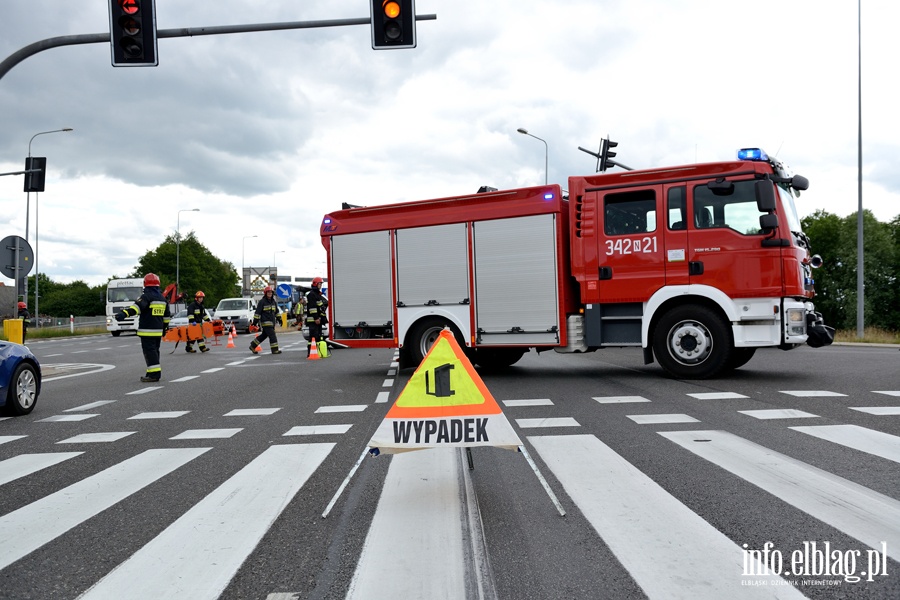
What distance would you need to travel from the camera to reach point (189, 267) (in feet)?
372

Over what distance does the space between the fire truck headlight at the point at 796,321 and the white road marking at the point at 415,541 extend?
6.87 metres

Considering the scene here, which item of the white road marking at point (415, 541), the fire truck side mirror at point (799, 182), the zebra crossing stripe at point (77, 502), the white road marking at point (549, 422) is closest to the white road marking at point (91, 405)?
the zebra crossing stripe at point (77, 502)

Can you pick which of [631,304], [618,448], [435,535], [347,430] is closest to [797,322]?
[631,304]

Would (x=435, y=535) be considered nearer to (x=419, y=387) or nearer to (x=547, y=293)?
(x=419, y=387)

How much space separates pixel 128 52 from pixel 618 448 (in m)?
8.57

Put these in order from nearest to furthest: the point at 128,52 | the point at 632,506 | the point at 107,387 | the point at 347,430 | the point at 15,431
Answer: the point at 632,506, the point at 347,430, the point at 15,431, the point at 128,52, the point at 107,387

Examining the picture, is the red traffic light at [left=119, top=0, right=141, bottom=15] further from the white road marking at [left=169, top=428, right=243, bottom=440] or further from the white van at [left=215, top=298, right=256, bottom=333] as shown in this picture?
the white van at [left=215, top=298, right=256, bottom=333]

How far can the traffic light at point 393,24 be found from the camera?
10836mm

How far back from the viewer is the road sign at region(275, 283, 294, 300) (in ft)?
194

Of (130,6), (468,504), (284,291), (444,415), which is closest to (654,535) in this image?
(468,504)

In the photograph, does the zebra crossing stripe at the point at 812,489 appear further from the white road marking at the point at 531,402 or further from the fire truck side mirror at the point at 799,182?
the fire truck side mirror at the point at 799,182

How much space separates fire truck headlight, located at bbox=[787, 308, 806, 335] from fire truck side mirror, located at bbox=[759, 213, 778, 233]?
1.13 meters

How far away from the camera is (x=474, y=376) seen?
15.5 feet

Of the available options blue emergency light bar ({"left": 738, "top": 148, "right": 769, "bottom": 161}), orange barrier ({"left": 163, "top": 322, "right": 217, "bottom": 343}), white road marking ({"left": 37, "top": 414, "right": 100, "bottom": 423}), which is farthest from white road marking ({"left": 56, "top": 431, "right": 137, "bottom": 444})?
orange barrier ({"left": 163, "top": 322, "right": 217, "bottom": 343})
